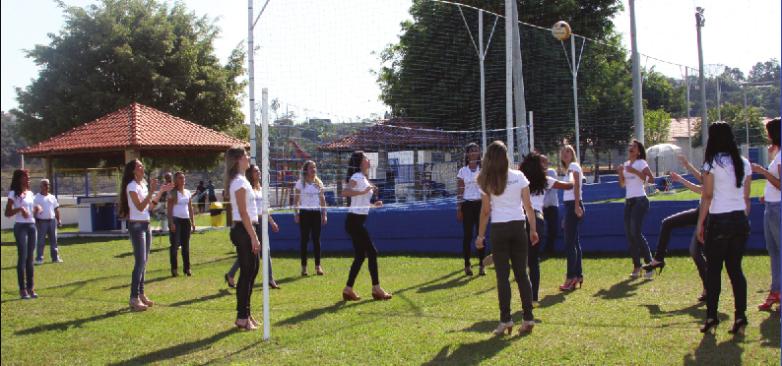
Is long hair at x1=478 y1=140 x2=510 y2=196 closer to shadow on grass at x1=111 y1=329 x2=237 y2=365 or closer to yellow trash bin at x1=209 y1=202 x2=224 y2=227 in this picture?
shadow on grass at x1=111 y1=329 x2=237 y2=365

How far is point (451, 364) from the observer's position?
5.69 meters

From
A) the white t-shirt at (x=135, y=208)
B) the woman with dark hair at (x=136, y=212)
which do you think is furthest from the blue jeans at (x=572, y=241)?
the white t-shirt at (x=135, y=208)

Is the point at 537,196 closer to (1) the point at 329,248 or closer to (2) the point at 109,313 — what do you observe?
(2) the point at 109,313

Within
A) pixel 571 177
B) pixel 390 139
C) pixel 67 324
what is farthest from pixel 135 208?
pixel 571 177

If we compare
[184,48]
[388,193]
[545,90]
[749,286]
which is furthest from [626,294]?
[184,48]

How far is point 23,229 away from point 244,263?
4.38 metres

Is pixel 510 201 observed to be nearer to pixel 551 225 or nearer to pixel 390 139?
pixel 551 225

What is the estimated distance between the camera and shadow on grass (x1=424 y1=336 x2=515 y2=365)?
577 cm

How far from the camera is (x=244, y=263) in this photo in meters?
7.03

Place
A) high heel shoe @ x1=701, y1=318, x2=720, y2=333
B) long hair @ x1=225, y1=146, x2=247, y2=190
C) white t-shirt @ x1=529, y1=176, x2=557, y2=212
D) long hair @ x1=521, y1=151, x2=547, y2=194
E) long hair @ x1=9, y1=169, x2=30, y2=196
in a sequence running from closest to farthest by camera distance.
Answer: high heel shoe @ x1=701, y1=318, x2=720, y2=333, long hair @ x1=225, y1=146, x2=247, y2=190, long hair @ x1=521, y1=151, x2=547, y2=194, white t-shirt @ x1=529, y1=176, x2=557, y2=212, long hair @ x1=9, y1=169, x2=30, y2=196

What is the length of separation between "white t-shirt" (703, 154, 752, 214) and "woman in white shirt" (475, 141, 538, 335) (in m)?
1.54

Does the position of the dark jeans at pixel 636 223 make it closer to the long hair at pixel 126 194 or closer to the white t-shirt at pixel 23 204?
the long hair at pixel 126 194

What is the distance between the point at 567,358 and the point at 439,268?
5.52 metres

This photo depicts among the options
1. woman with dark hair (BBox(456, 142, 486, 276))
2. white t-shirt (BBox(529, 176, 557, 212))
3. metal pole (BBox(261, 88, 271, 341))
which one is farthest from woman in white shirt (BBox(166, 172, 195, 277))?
white t-shirt (BBox(529, 176, 557, 212))
